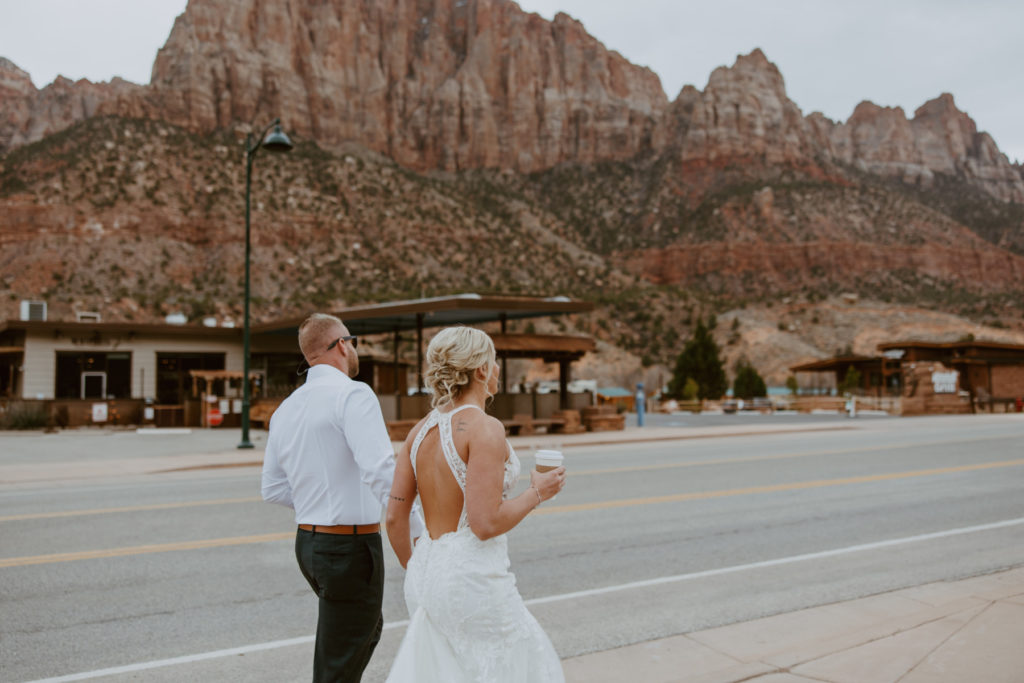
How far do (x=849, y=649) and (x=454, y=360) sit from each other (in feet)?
11.2

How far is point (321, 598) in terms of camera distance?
3445 mm

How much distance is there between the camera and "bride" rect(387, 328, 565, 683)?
287cm

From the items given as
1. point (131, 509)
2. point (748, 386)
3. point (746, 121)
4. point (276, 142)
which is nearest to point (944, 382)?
point (748, 386)

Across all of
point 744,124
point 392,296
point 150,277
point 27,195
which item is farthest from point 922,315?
point 27,195

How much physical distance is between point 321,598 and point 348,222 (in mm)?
69744

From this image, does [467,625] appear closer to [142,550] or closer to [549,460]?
→ [549,460]

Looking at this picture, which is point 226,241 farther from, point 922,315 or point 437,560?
point 437,560

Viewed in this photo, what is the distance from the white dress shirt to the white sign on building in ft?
136

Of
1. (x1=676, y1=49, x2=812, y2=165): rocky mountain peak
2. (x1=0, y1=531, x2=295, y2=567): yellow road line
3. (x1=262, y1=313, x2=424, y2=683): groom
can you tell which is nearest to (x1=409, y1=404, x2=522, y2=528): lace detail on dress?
(x1=262, y1=313, x2=424, y2=683): groom

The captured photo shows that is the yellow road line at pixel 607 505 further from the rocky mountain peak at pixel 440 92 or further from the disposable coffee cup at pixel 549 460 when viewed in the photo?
the rocky mountain peak at pixel 440 92

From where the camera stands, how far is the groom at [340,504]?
3336 millimetres

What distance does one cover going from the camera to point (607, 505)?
421 inches

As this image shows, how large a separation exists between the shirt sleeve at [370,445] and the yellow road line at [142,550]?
5.57 meters

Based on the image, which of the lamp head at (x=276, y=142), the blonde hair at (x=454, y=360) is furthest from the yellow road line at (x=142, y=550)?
the lamp head at (x=276, y=142)
